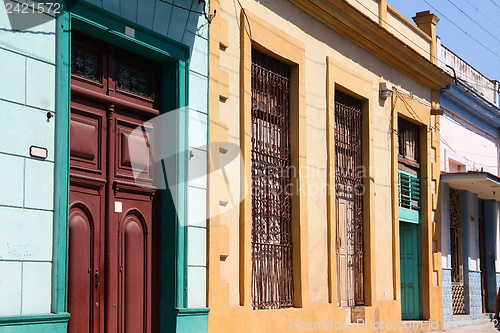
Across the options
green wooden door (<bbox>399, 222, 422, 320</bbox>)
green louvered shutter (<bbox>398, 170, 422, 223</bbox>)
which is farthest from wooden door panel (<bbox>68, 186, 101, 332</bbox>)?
Result: green wooden door (<bbox>399, 222, 422, 320</bbox>)

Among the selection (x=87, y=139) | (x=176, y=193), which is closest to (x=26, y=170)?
(x=87, y=139)

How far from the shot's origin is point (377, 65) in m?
14.1

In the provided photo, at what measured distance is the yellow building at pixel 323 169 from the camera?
9.60 m

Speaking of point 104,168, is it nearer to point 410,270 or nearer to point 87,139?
point 87,139

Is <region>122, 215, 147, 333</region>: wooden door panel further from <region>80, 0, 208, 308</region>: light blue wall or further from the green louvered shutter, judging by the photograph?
the green louvered shutter

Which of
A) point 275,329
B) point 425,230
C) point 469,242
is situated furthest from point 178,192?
point 469,242

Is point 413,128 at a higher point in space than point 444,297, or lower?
higher

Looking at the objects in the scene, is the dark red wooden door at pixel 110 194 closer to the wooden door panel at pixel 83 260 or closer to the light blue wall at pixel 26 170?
the wooden door panel at pixel 83 260

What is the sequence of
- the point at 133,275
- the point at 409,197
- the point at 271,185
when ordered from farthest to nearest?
the point at 409,197, the point at 271,185, the point at 133,275

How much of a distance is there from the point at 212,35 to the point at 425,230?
7979 mm

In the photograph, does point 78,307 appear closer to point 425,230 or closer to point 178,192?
point 178,192

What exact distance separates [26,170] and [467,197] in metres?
13.4

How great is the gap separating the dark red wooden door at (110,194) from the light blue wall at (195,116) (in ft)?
1.33

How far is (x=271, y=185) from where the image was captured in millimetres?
10703
